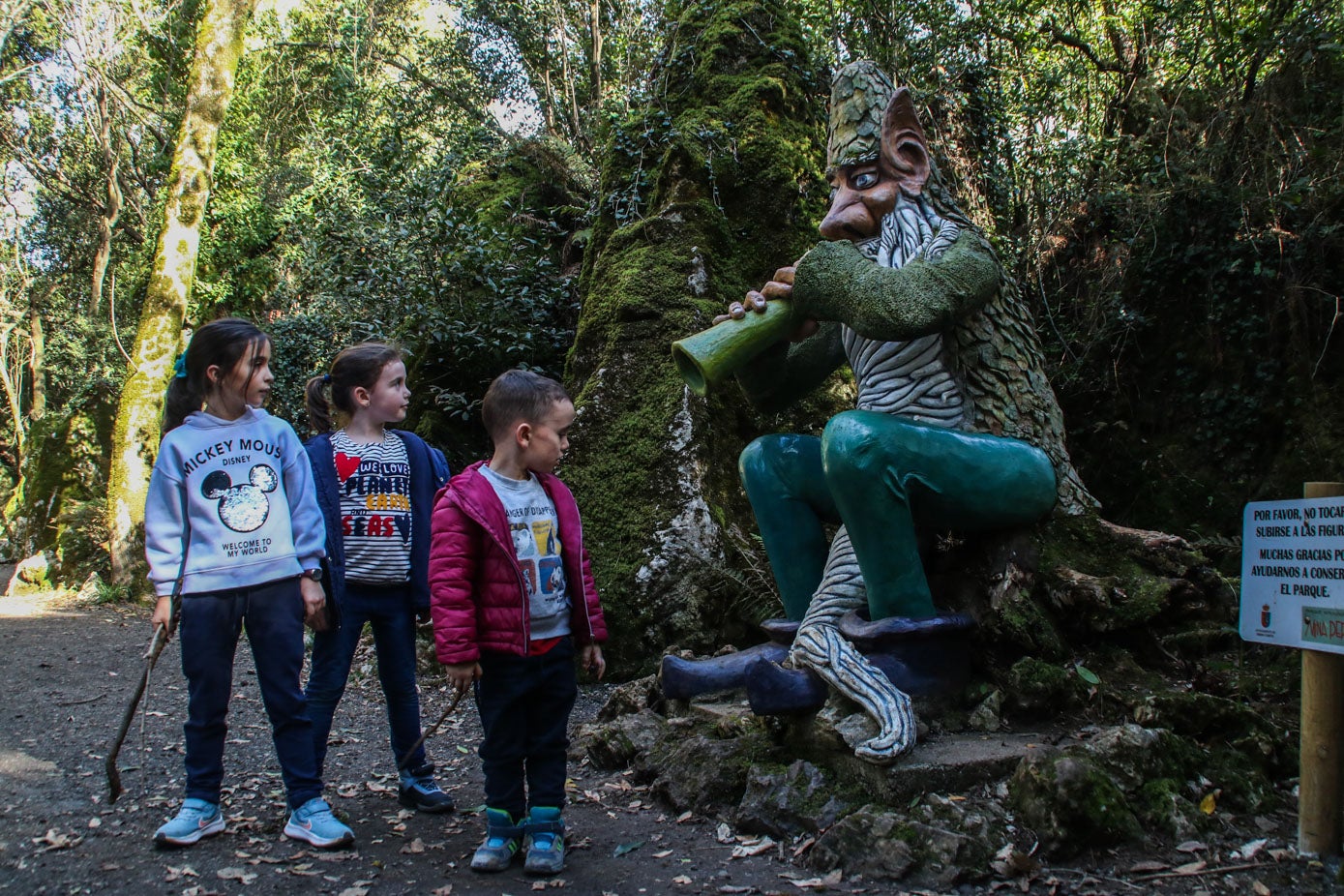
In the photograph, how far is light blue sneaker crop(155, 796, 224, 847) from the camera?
106 inches

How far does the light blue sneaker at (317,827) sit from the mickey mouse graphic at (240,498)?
850mm

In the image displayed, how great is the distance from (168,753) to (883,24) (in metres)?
6.70

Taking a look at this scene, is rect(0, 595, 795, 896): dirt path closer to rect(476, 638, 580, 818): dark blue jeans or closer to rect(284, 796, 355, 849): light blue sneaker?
rect(284, 796, 355, 849): light blue sneaker

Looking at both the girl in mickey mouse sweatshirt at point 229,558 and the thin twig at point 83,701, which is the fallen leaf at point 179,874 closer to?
the girl in mickey mouse sweatshirt at point 229,558

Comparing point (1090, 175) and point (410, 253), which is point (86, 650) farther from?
point (1090, 175)

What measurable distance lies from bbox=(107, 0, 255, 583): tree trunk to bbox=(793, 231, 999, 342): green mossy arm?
8.77m

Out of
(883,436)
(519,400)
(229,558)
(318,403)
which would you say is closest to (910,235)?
(883,436)

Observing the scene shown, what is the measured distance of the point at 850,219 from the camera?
3.34m

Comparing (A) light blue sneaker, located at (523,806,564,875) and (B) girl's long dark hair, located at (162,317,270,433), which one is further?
(B) girl's long dark hair, located at (162,317,270,433)

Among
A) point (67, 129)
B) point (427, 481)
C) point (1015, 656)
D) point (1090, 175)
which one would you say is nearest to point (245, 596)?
point (427, 481)

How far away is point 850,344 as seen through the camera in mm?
3369

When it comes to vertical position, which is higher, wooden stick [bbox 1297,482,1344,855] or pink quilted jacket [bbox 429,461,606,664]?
pink quilted jacket [bbox 429,461,606,664]

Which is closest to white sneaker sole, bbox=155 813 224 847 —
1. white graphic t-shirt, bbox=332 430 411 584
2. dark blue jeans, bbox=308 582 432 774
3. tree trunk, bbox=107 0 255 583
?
dark blue jeans, bbox=308 582 432 774

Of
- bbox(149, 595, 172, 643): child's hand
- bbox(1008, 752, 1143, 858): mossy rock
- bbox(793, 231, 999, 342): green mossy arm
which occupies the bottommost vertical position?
bbox(1008, 752, 1143, 858): mossy rock
